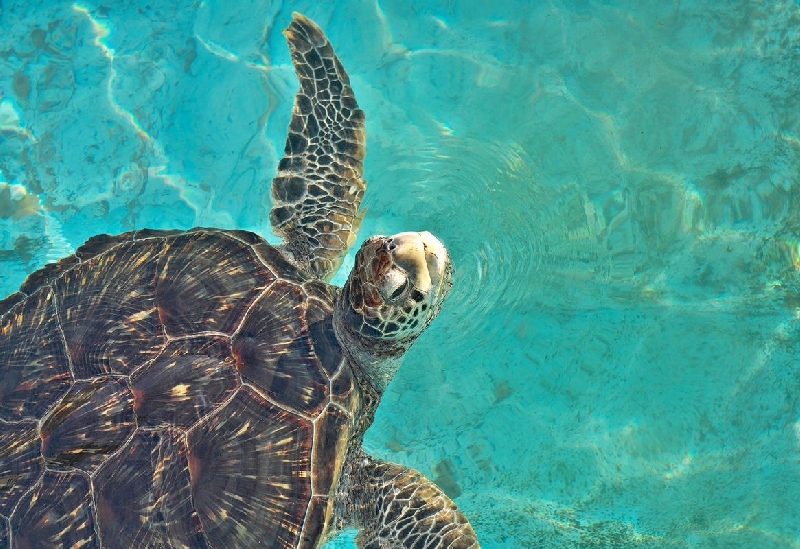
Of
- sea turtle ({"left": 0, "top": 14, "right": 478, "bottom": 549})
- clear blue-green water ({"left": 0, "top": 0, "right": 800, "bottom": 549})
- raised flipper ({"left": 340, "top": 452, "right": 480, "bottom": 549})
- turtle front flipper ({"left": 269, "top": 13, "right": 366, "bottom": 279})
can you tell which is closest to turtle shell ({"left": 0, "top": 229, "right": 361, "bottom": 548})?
sea turtle ({"left": 0, "top": 14, "right": 478, "bottom": 549})

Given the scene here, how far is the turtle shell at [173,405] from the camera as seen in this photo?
2.67 m

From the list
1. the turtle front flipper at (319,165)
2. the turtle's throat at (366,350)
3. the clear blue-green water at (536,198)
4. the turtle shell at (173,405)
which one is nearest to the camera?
the turtle shell at (173,405)

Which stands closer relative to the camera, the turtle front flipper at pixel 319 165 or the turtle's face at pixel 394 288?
the turtle's face at pixel 394 288

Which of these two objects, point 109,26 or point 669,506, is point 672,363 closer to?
point 669,506

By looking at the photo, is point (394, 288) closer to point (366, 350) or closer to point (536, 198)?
point (366, 350)

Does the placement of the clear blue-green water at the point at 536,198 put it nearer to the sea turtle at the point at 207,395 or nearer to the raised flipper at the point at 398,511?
the raised flipper at the point at 398,511

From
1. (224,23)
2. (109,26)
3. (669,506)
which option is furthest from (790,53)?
(109,26)

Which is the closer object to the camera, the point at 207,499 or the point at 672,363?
the point at 207,499

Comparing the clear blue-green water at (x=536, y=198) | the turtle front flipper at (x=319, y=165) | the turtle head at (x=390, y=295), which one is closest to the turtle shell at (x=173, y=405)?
the turtle head at (x=390, y=295)

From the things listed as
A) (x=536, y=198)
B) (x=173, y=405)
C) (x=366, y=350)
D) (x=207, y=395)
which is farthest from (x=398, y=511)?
(x=536, y=198)

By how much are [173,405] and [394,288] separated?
1215 millimetres

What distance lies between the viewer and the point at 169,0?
5.05 m

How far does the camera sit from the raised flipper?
10.5 ft

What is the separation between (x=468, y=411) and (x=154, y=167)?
10.8ft
